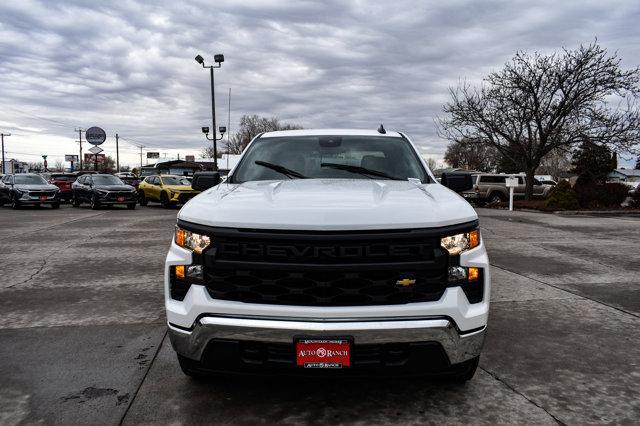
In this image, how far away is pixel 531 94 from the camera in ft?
82.8

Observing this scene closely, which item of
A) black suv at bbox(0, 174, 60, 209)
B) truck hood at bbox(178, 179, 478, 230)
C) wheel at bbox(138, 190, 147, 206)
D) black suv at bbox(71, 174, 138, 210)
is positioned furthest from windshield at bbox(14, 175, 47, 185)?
truck hood at bbox(178, 179, 478, 230)

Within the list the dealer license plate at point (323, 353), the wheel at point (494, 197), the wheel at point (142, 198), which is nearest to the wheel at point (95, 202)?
the wheel at point (142, 198)

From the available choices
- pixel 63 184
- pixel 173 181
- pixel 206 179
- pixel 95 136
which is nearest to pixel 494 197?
pixel 173 181

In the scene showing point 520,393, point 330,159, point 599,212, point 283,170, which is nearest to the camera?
point 520,393

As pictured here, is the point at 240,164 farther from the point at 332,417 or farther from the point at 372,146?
the point at 332,417

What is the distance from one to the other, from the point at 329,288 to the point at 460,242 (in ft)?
2.56

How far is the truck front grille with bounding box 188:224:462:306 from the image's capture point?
8.86 feet

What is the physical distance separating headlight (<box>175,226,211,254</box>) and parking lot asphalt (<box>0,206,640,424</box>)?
790mm

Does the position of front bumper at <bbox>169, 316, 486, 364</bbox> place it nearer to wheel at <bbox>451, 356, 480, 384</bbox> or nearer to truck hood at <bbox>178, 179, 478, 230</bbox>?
wheel at <bbox>451, 356, 480, 384</bbox>

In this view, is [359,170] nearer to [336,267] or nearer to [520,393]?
[336,267]

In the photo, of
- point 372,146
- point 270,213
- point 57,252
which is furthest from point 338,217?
point 57,252

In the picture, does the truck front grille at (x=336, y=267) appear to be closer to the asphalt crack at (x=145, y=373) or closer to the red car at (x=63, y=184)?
the asphalt crack at (x=145, y=373)

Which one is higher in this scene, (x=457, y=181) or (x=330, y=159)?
(x=330, y=159)

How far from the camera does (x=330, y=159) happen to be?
4.51 meters
